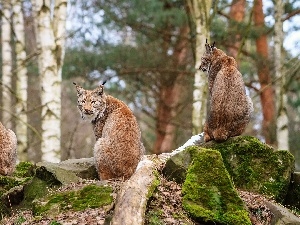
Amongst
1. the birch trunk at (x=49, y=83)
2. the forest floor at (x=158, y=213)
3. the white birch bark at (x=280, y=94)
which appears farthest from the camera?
the white birch bark at (x=280, y=94)

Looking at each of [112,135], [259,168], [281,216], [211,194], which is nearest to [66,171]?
[112,135]

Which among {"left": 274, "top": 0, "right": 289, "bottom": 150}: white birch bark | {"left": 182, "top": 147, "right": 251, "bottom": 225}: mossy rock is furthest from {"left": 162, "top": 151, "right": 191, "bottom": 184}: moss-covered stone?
{"left": 274, "top": 0, "right": 289, "bottom": 150}: white birch bark

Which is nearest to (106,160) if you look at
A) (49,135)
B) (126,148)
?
(126,148)

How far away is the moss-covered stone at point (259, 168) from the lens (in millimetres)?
8219

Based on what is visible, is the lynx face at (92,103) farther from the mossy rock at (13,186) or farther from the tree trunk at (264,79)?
the tree trunk at (264,79)

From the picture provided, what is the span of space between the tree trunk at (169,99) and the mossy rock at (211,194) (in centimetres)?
1255

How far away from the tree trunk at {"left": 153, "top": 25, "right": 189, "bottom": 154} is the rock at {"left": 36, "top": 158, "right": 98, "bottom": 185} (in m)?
11.2

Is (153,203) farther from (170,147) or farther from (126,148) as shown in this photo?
(170,147)

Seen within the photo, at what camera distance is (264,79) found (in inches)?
770

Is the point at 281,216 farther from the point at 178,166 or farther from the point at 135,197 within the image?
the point at 135,197

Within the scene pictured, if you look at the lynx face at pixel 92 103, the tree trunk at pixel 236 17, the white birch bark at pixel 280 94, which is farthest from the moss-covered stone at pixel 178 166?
the tree trunk at pixel 236 17

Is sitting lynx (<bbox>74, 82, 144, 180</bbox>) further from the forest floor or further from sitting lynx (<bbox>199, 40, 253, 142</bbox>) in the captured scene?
sitting lynx (<bbox>199, 40, 253, 142</bbox>)

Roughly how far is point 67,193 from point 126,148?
1145 mm

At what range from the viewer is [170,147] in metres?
21.5
